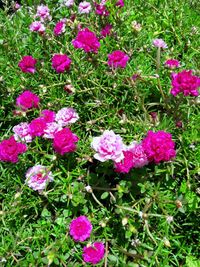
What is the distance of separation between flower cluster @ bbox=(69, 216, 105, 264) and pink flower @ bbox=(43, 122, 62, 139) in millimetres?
433

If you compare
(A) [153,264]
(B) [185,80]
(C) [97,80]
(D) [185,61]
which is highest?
(B) [185,80]

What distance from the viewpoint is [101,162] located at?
1.86 metres

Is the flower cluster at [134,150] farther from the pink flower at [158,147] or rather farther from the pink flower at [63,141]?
the pink flower at [63,141]

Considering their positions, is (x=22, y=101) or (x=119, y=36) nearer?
(x=22, y=101)

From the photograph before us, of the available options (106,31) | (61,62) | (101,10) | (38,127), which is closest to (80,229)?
(38,127)

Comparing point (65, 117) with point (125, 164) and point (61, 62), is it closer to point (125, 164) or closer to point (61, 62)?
point (61, 62)

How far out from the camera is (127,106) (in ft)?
7.27

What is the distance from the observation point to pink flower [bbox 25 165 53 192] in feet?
5.91

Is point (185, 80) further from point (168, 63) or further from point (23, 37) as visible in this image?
point (23, 37)

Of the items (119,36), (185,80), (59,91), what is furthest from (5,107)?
(185,80)

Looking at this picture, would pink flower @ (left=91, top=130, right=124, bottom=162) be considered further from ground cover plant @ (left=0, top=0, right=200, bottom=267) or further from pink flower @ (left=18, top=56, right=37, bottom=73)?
pink flower @ (left=18, top=56, right=37, bottom=73)

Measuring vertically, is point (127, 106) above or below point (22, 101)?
below

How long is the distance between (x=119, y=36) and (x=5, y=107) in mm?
852

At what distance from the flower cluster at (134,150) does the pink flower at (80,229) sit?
0.27 metres
